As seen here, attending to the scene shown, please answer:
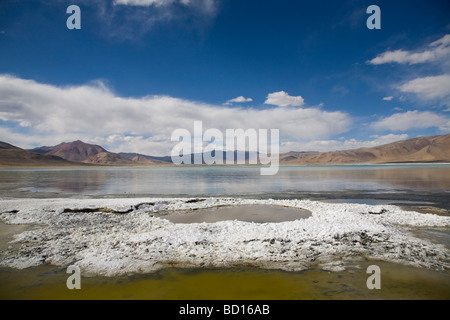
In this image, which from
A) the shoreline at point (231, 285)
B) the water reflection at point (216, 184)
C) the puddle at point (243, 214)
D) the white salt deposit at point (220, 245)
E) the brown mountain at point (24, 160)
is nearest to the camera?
the shoreline at point (231, 285)

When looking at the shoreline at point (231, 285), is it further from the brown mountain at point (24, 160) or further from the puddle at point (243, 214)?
the brown mountain at point (24, 160)

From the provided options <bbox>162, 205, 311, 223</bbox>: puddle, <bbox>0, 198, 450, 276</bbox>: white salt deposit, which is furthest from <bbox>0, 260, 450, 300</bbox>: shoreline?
<bbox>162, 205, 311, 223</bbox>: puddle

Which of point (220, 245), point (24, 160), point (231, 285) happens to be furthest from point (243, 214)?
point (24, 160)

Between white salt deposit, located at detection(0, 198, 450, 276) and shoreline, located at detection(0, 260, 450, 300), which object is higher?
white salt deposit, located at detection(0, 198, 450, 276)

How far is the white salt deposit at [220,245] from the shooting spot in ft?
19.6

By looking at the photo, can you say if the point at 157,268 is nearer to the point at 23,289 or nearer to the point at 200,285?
the point at 200,285

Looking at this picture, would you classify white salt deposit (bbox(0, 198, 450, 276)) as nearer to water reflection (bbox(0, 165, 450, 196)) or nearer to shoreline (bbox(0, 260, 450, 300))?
shoreline (bbox(0, 260, 450, 300))

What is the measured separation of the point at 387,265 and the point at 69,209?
43.4 ft

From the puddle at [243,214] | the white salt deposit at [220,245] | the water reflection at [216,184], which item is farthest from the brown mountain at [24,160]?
the white salt deposit at [220,245]

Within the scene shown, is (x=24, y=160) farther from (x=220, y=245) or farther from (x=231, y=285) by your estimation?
(x=231, y=285)

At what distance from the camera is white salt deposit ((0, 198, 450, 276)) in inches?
235

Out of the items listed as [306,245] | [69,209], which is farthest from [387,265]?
[69,209]

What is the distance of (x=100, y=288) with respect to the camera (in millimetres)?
4809
